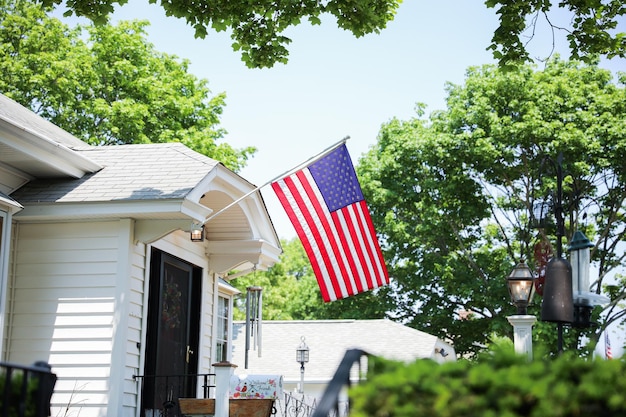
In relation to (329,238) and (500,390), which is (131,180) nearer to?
(329,238)

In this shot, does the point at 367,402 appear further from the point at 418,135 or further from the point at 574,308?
the point at 418,135

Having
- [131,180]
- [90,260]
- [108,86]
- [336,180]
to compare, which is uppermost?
[108,86]

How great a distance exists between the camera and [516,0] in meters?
10.4

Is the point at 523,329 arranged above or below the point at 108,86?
below

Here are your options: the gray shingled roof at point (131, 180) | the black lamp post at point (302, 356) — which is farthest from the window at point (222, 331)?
the black lamp post at point (302, 356)

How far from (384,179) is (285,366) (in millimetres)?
7728

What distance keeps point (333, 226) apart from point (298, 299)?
3001 cm

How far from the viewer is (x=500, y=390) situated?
9.33 ft

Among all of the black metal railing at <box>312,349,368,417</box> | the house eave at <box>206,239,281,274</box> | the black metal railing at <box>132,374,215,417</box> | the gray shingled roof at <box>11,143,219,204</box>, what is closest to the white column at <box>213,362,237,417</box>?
the black metal railing at <box>132,374,215,417</box>

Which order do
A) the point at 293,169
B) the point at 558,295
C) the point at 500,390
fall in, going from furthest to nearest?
1. the point at 293,169
2. the point at 558,295
3. the point at 500,390

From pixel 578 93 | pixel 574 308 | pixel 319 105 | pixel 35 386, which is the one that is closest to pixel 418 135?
pixel 578 93

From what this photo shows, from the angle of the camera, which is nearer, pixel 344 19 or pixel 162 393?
pixel 344 19

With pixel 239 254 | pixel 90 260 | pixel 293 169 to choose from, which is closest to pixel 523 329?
pixel 293 169

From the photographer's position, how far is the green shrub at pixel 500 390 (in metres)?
2.77
